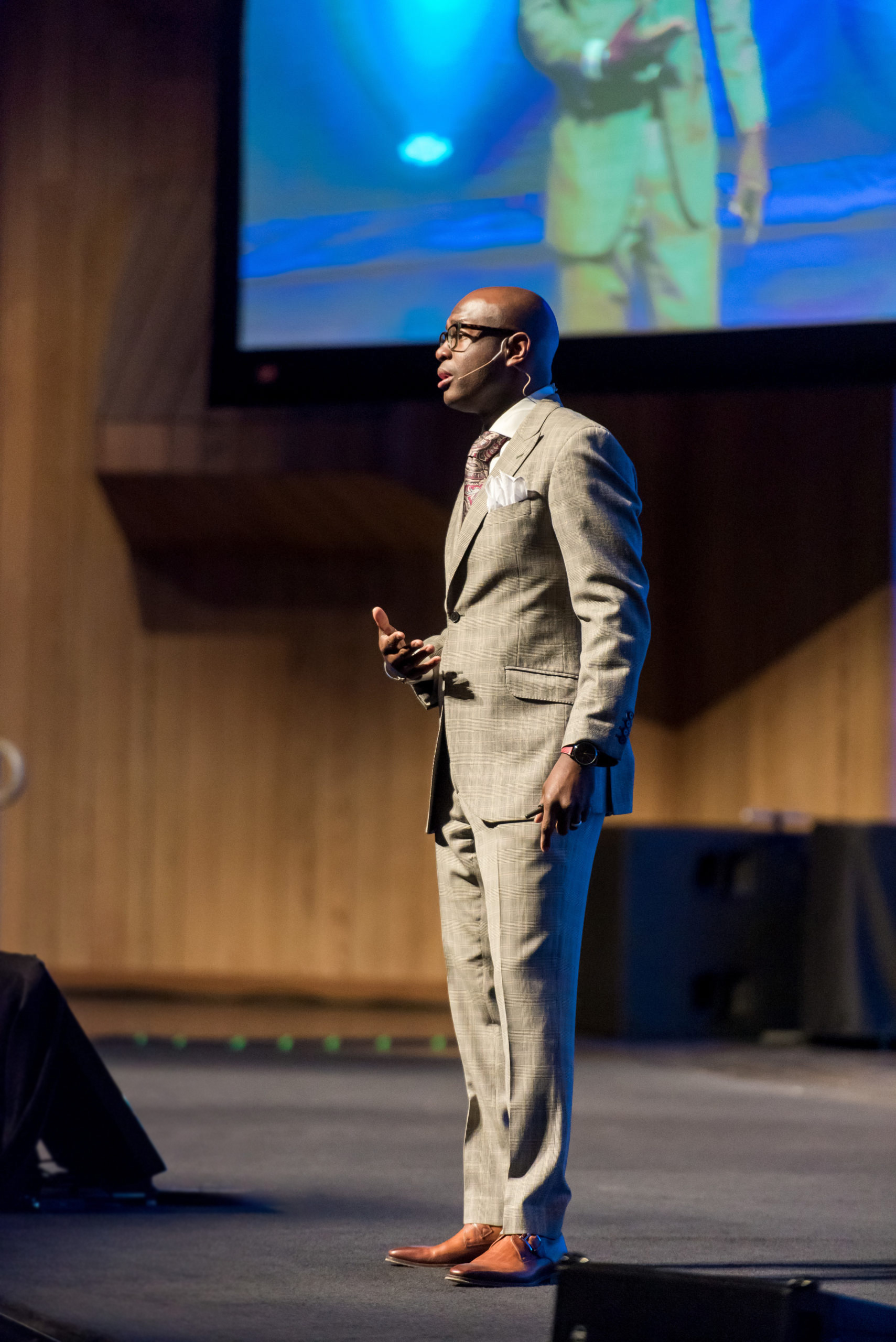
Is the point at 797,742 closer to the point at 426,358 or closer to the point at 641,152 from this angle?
the point at 426,358

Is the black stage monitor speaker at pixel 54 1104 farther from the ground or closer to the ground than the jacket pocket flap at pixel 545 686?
closer to the ground

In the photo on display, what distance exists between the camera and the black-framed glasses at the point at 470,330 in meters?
2.26

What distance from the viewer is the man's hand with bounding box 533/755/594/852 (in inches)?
80.3

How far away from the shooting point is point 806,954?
5.66 meters

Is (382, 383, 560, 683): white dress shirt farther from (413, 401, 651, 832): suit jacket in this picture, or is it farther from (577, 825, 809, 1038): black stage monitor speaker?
(577, 825, 809, 1038): black stage monitor speaker

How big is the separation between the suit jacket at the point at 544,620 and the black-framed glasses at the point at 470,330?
10cm

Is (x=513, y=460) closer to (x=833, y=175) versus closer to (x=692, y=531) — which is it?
(x=833, y=175)

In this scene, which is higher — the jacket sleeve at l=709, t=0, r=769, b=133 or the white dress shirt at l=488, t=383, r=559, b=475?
the jacket sleeve at l=709, t=0, r=769, b=133

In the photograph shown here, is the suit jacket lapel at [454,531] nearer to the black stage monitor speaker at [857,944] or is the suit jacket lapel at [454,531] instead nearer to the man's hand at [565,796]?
the man's hand at [565,796]

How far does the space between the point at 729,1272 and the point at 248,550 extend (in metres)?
5.77

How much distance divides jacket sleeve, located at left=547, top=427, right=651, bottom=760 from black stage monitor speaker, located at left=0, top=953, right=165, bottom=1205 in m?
1.09

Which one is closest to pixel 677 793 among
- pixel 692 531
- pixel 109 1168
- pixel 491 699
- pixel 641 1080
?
pixel 692 531

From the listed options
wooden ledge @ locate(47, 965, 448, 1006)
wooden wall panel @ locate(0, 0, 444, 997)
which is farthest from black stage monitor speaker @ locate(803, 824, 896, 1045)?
wooden wall panel @ locate(0, 0, 444, 997)

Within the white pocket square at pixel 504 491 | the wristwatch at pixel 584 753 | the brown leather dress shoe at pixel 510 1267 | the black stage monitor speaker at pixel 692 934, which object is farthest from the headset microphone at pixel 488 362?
the black stage monitor speaker at pixel 692 934
